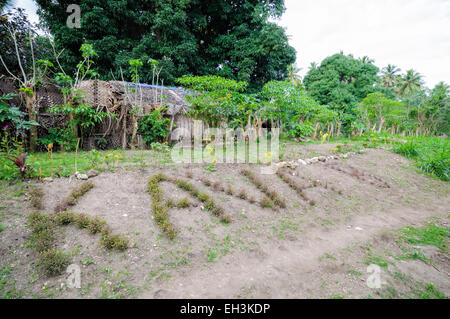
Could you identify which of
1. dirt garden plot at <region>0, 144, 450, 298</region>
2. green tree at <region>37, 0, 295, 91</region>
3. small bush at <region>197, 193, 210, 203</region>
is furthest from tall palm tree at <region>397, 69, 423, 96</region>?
small bush at <region>197, 193, 210, 203</region>

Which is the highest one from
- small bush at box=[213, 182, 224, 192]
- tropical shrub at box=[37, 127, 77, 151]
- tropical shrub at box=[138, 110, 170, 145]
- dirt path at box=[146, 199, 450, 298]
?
tropical shrub at box=[138, 110, 170, 145]

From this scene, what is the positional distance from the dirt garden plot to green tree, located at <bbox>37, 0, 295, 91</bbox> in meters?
9.70

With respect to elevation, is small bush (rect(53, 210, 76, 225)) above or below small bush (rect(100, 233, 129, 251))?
above

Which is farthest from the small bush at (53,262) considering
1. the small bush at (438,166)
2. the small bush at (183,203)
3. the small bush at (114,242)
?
the small bush at (438,166)

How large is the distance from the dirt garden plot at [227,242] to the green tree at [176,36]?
9.70 metres

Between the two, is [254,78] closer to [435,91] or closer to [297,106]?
[297,106]

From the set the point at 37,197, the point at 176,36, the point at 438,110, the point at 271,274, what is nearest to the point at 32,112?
the point at 37,197

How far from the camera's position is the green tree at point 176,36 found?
11.8 metres

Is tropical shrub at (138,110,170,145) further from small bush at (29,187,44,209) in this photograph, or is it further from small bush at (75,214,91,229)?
small bush at (75,214,91,229)

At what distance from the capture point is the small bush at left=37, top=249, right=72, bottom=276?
2.49 m

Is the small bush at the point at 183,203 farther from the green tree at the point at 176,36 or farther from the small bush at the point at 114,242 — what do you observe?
the green tree at the point at 176,36

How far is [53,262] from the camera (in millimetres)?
2541
